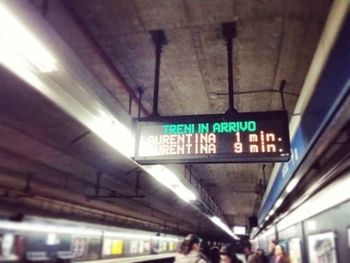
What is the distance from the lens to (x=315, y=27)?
331 cm

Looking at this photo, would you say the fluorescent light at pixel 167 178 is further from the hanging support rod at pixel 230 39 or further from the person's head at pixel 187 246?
the hanging support rod at pixel 230 39

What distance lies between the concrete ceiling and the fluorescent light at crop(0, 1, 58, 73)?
0.68 meters

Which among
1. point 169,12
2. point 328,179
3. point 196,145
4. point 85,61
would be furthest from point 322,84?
point 328,179

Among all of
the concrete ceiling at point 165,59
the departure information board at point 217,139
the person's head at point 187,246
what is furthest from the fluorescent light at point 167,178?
the departure information board at point 217,139

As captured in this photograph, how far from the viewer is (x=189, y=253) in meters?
3.94

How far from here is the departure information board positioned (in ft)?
11.0

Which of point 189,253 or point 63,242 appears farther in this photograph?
point 63,242

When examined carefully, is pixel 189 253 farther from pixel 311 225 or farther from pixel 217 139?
pixel 311 225

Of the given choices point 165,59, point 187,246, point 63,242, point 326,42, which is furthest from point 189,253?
point 63,242

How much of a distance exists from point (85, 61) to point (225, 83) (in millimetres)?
1671

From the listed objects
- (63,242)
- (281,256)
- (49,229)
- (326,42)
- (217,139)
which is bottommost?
(281,256)

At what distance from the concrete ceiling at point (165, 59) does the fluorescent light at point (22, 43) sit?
2.21 ft

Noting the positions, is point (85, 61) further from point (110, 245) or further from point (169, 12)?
point (110, 245)

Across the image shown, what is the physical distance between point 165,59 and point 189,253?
6.92 feet
